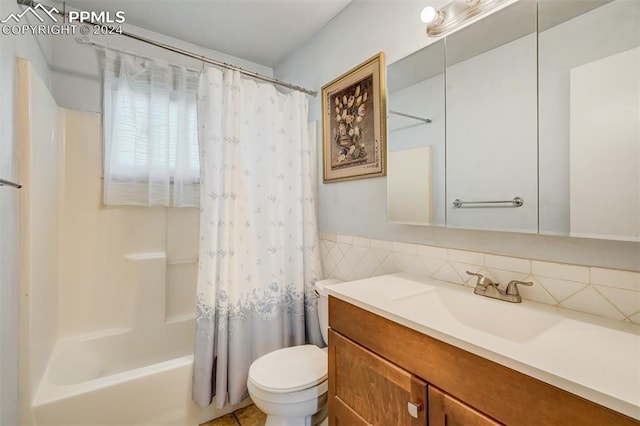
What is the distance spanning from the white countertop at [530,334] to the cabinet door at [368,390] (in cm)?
17

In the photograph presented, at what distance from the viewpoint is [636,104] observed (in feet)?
2.59

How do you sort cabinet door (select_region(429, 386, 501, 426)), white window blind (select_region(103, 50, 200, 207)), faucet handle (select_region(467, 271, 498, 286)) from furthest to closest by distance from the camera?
white window blind (select_region(103, 50, 200, 207)) < faucet handle (select_region(467, 271, 498, 286)) < cabinet door (select_region(429, 386, 501, 426))

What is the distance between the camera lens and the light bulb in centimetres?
123

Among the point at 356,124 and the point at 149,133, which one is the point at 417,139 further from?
the point at 149,133

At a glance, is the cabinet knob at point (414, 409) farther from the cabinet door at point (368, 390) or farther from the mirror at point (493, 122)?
the mirror at point (493, 122)

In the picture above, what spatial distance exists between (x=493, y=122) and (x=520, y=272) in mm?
591

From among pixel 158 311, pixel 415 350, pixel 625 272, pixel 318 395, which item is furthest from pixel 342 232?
pixel 158 311

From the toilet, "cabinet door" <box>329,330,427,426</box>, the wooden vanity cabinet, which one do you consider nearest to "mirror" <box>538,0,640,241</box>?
the wooden vanity cabinet

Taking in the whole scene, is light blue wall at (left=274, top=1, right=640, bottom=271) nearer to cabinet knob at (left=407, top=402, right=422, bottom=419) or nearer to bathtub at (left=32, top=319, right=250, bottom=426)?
cabinet knob at (left=407, top=402, right=422, bottom=419)

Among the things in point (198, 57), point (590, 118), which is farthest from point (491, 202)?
point (198, 57)

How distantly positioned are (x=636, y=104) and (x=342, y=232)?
4.51 ft

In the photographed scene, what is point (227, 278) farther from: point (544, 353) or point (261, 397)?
point (544, 353)

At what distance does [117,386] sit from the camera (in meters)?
1.37

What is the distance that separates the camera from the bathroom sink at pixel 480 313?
0.87 metres
